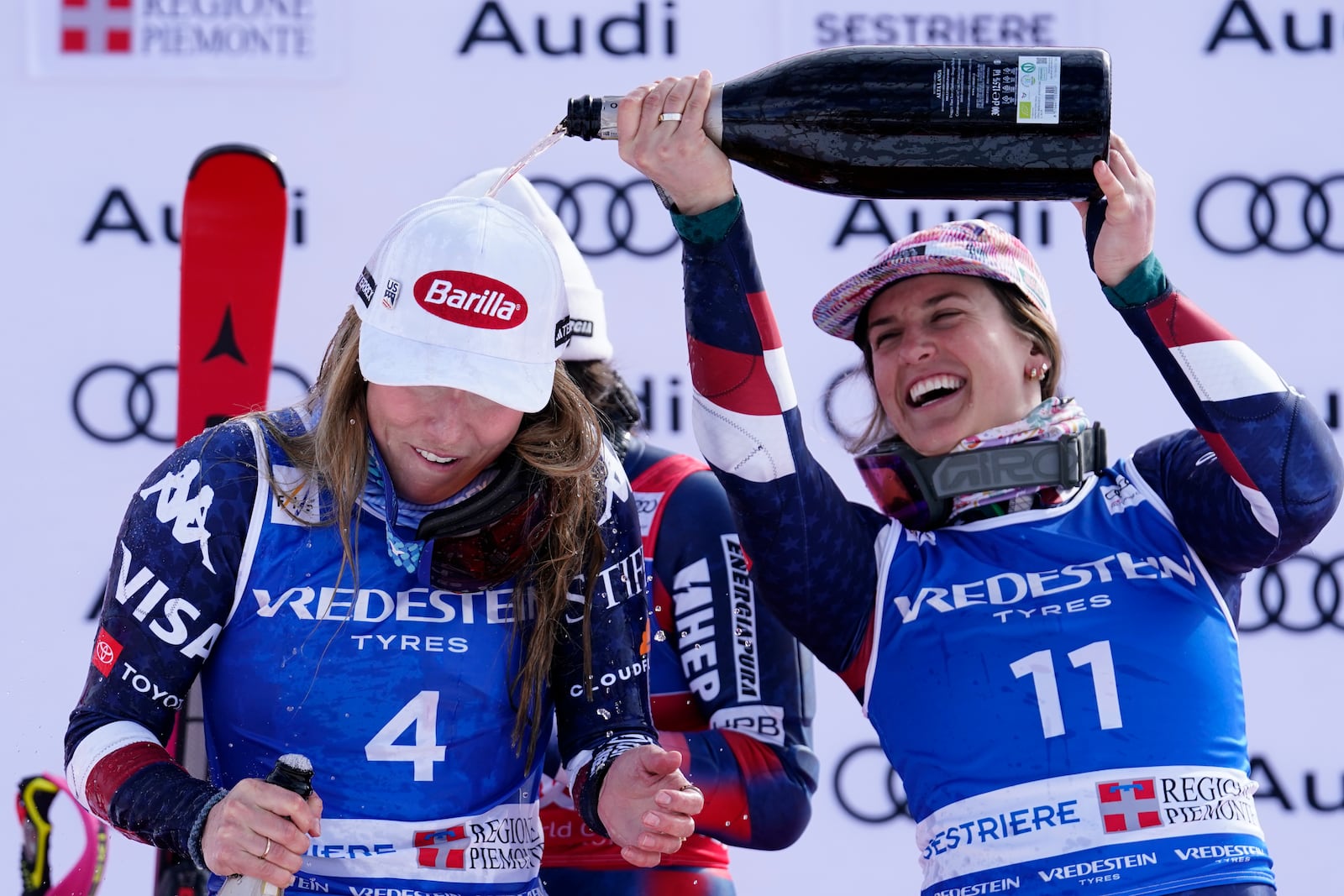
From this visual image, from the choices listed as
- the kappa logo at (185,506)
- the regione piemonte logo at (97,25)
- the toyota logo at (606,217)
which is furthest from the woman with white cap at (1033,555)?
the regione piemonte logo at (97,25)

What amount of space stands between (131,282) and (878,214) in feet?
4.68

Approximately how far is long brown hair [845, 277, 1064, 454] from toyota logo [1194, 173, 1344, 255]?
2.98ft

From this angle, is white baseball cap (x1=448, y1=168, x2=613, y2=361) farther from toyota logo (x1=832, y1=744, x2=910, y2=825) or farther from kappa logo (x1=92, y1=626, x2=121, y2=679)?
toyota logo (x1=832, y1=744, x2=910, y2=825)

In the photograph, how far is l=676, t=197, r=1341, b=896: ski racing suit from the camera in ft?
5.25

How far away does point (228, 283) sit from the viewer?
220cm

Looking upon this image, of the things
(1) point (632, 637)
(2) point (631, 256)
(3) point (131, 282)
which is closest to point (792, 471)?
(1) point (632, 637)

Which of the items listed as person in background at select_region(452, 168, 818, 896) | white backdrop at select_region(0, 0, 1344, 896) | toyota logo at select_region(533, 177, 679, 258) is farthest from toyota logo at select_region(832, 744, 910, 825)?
toyota logo at select_region(533, 177, 679, 258)

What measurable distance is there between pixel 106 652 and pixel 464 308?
498mm

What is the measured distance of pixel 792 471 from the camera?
1.73 m

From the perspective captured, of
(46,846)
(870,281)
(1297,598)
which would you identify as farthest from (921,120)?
(46,846)

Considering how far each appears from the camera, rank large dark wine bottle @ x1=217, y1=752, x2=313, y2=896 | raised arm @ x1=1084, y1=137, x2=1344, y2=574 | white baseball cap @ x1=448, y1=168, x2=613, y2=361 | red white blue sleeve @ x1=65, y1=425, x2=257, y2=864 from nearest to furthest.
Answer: large dark wine bottle @ x1=217, y1=752, x2=313, y2=896
red white blue sleeve @ x1=65, y1=425, x2=257, y2=864
raised arm @ x1=1084, y1=137, x2=1344, y2=574
white baseball cap @ x1=448, y1=168, x2=613, y2=361

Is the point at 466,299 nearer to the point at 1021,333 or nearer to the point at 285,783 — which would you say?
the point at 285,783

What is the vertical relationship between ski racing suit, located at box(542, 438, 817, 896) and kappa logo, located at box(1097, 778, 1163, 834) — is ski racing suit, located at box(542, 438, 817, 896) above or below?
above

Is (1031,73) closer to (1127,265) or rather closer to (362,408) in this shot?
(1127,265)
